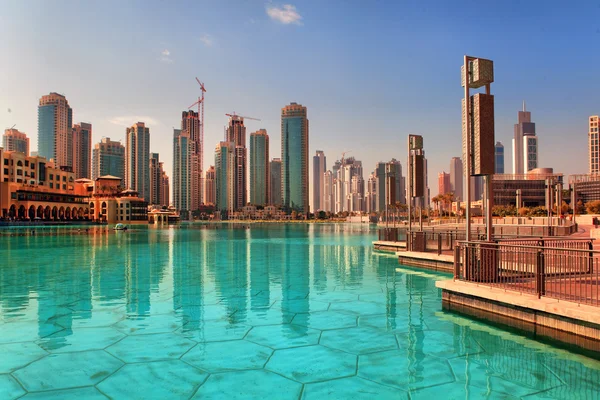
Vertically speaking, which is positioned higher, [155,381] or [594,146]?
[594,146]

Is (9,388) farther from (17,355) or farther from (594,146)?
(594,146)

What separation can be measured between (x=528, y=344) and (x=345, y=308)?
5.05m

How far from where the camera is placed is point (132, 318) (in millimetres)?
11047

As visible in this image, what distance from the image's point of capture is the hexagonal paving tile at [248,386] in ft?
20.8

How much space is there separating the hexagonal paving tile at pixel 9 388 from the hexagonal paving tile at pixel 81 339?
146 centimetres

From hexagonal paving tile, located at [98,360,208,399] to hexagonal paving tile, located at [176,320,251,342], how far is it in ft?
5.07

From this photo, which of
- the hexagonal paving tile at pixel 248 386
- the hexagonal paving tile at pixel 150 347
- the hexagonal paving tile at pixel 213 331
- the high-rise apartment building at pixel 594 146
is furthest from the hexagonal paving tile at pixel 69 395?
the high-rise apartment building at pixel 594 146

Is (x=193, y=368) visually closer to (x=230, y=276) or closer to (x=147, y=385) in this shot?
(x=147, y=385)

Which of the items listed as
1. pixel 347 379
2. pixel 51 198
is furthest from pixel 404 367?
pixel 51 198

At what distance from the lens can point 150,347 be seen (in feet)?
28.2

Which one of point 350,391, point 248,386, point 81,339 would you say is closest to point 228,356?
point 248,386

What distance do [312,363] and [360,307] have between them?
498cm

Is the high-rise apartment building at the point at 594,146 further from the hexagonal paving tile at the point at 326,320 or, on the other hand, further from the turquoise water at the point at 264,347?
the hexagonal paving tile at the point at 326,320

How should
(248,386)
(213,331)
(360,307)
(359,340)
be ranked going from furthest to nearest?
(360,307) < (213,331) < (359,340) < (248,386)
